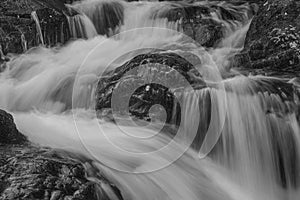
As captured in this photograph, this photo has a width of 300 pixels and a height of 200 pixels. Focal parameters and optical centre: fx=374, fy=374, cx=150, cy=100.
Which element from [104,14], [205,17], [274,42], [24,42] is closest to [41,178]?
[274,42]

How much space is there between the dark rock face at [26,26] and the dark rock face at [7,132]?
3.86m

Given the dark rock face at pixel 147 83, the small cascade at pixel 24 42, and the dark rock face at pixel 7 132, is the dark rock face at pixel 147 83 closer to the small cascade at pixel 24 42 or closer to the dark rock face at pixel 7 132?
the dark rock face at pixel 7 132

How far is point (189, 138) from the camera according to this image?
543 cm

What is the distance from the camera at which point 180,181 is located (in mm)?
4605

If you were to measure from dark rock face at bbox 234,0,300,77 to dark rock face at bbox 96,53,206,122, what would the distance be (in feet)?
4.64

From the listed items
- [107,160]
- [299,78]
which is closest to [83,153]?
[107,160]

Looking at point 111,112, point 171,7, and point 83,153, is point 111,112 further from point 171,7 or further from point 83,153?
point 171,7

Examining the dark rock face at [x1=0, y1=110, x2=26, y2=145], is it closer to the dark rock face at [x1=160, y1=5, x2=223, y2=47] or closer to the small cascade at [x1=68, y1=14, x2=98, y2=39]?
the small cascade at [x1=68, y1=14, x2=98, y2=39]

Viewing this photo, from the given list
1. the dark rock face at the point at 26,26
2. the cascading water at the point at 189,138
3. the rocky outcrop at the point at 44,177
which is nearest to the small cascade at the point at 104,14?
the dark rock face at the point at 26,26

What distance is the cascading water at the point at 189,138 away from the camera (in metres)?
4.55

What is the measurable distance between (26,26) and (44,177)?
18.1 ft

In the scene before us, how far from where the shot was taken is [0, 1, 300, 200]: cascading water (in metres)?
4.55

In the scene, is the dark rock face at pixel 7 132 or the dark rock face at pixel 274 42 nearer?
the dark rock face at pixel 7 132

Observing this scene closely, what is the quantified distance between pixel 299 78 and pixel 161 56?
7.22ft
